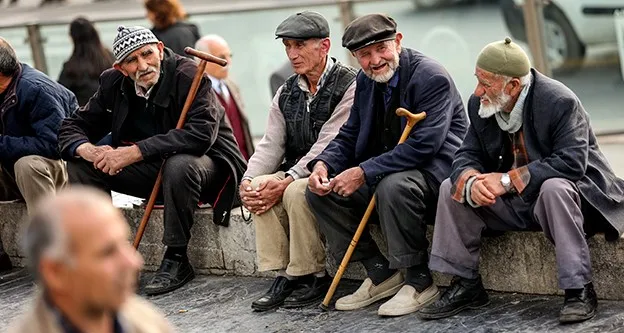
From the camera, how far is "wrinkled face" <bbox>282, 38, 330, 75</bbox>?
23.8 feet

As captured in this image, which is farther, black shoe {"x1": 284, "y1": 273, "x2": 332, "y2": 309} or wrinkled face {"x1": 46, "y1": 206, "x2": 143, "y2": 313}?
black shoe {"x1": 284, "y1": 273, "x2": 332, "y2": 309}

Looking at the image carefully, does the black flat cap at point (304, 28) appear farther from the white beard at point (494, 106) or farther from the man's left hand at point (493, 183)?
the man's left hand at point (493, 183)

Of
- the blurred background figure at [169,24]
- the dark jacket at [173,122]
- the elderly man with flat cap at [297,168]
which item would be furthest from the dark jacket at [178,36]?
the elderly man with flat cap at [297,168]

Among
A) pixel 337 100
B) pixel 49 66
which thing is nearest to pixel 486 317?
pixel 337 100

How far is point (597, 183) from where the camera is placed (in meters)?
6.30

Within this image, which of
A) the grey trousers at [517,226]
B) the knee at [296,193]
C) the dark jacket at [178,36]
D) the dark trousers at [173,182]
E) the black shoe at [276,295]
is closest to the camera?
the grey trousers at [517,226]

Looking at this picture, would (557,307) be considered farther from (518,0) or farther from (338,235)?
(518,0)

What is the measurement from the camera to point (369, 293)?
23.0 ft

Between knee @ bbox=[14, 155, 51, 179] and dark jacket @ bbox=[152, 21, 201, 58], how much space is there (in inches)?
95.5

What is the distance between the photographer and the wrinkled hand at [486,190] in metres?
6.35

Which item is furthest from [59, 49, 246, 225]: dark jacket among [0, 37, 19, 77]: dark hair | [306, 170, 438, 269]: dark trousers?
[306, 170, 438, 269]: dark trousers

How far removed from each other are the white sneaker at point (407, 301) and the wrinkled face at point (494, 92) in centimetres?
94

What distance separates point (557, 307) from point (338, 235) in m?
1.15

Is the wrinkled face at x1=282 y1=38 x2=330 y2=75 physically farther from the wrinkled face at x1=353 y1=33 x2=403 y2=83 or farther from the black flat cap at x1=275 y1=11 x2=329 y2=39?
the wrinkled face at x1=353 y1=33 x2=403 y2=83
